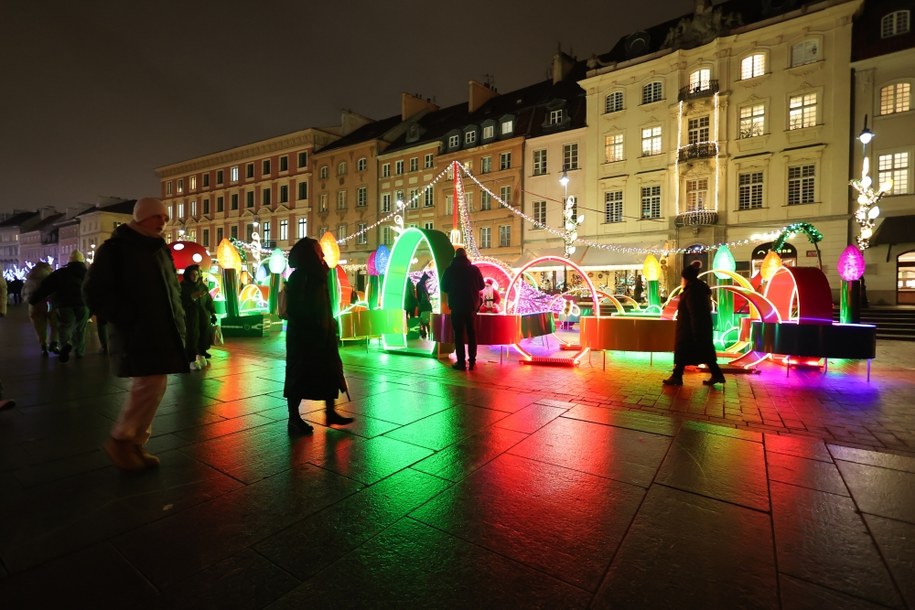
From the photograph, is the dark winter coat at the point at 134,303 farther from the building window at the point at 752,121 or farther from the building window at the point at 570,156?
the building window at the point at 570,156

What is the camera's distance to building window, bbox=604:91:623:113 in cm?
2750

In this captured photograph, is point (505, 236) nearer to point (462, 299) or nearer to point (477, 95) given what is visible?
point (477, 95)

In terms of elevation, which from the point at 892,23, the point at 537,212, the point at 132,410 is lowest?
the point at 132,410

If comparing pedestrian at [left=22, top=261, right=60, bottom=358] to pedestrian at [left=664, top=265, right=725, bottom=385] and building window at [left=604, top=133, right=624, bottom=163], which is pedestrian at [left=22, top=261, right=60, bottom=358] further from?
building window at [left=604, top=133, right=624, bottom=163]

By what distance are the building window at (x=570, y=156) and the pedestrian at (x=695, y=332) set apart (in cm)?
2402

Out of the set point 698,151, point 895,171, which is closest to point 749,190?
point 698,151

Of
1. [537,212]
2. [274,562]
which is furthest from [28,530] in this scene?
[537,212]

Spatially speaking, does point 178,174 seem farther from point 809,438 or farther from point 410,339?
point 809,438

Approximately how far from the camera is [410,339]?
42.3ft

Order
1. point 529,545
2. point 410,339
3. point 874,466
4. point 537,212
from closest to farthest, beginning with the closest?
point 529,545, point 874,466, point 410,339, point 537,212

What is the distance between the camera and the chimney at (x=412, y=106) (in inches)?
1615

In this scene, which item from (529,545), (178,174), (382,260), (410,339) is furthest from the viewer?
(178,174)

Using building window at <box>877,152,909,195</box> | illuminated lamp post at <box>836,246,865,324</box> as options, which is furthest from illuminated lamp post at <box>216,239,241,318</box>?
building window at <box>877,152,909,195</box>

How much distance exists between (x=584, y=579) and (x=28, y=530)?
2966 millimetres
